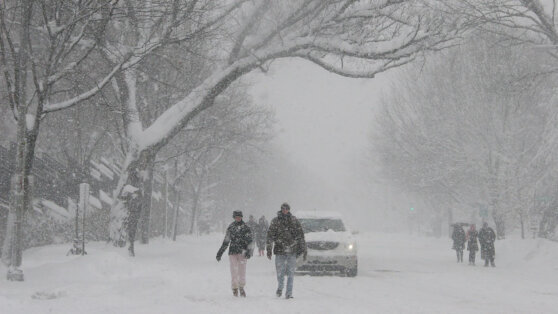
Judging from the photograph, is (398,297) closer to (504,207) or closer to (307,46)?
(307,46)

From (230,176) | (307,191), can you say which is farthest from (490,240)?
(307,191)

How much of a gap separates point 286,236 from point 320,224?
6.21 m

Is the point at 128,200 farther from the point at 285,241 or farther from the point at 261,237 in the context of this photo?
the point at 285,241

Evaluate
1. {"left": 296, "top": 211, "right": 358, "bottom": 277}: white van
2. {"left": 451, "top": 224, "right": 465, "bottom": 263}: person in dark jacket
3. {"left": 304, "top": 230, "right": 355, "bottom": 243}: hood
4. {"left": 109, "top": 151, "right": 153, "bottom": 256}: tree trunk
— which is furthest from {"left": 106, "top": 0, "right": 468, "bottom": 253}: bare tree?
{"left": 451, "top": 224, "right": 465, "bottom": 263}: person in dark jacket

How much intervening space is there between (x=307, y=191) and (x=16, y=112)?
10816 centimetres

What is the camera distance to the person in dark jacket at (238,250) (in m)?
11.5

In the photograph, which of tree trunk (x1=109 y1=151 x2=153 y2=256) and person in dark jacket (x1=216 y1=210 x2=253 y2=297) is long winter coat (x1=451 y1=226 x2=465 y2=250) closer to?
tree trunk (x1=109 y1=151 x2=153 y2=256)

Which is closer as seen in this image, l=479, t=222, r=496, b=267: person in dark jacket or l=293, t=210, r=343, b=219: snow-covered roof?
l=293, t=210, r=343, b=219: snow-covered roof

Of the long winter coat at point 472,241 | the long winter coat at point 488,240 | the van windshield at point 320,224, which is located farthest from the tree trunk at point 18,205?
the long winter coat at point 472,241

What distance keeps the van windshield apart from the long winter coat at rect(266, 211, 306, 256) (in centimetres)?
564

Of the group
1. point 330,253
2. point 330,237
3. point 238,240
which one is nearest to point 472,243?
point 330,237

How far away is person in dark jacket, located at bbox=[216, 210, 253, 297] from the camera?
455 inches

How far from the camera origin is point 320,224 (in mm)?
18047

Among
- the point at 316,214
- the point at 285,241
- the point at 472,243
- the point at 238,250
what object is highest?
the point at 316,214
